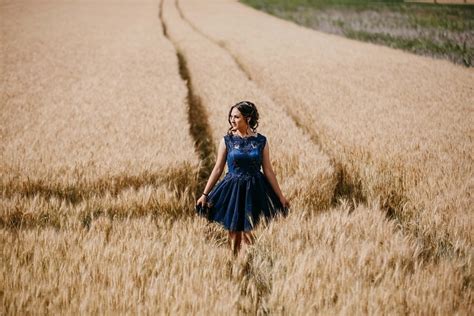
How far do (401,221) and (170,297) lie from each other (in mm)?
2403

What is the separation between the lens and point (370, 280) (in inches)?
81.7

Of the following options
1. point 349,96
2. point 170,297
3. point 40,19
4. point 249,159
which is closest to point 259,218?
point 249,159

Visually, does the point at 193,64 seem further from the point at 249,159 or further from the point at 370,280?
the point at 370,280

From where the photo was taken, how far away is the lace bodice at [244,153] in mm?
2775

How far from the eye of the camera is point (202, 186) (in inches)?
168

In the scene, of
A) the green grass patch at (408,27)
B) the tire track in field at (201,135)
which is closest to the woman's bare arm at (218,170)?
the tire track in field at (201,135)

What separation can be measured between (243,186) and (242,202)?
0.38 feet

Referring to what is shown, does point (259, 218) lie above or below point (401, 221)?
above

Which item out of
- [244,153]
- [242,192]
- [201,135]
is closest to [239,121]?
[244,153]

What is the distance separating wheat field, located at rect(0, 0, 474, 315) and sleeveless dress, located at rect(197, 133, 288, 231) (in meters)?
0.14

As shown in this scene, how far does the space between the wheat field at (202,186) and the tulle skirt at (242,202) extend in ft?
0.40

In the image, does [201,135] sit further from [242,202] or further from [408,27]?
[408,27]

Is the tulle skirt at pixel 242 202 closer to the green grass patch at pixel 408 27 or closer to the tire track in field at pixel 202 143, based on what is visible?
the tire track in field at pixel 202 143

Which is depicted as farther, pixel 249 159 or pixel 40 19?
pixel 40 19
